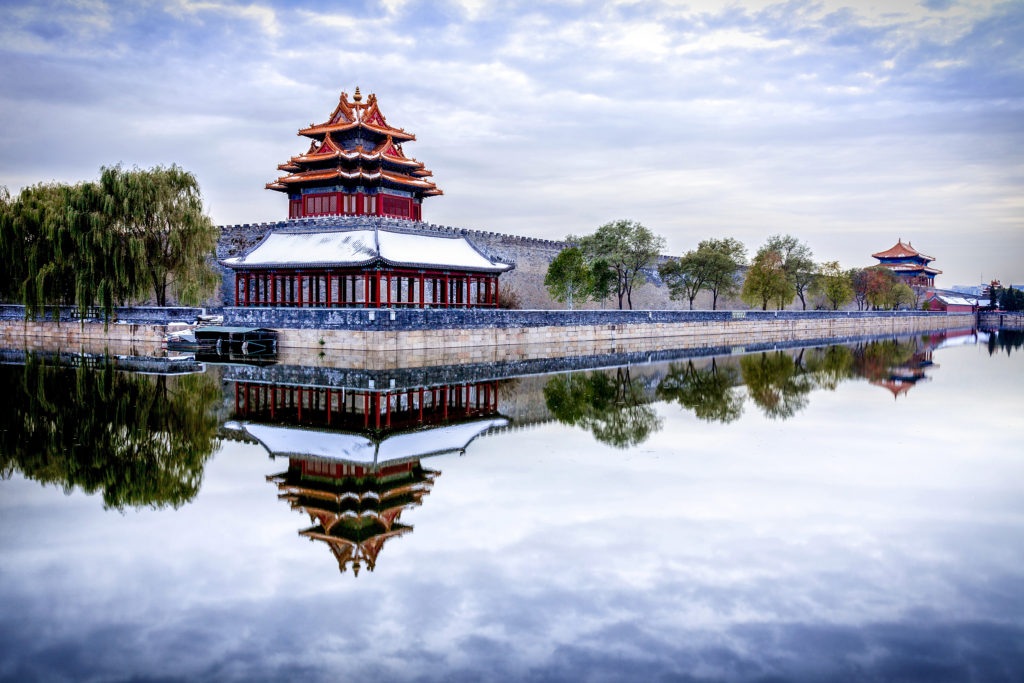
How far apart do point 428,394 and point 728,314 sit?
29.0m

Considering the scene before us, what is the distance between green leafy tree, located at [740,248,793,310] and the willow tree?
32.3 m

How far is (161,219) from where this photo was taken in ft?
89.5

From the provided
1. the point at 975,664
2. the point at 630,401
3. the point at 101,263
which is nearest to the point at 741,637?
the point at 975,664

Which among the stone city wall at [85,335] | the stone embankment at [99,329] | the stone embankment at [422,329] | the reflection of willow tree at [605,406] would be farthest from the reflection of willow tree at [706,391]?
the stone embankment at [99,329]

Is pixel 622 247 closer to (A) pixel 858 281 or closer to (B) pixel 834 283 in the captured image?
(B) pixel 834 283

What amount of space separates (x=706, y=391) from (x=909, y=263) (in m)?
70.4

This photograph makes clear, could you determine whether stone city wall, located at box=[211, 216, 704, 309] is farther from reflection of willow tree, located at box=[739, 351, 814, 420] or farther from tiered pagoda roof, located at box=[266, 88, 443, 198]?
reflection of willow tree, located at box=[739, 351, 814, 420]

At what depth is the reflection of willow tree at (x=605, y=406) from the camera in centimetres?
1091

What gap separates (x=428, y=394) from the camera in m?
14.4

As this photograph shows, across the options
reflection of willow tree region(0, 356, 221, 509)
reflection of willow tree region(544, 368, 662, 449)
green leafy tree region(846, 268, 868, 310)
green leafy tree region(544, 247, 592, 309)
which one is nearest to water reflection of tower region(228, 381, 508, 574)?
reflection of willow tree region(0, 356, 221, 509)

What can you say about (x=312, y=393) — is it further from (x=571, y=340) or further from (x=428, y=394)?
(x=571, y=340)

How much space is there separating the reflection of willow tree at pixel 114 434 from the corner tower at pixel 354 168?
750 inches

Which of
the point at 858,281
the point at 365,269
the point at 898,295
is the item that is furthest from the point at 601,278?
the point at 898,295

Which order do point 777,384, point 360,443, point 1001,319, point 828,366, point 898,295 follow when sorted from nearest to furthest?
point 360,443, point 777,384, point 828,366, point 898,295, point 1001,319
